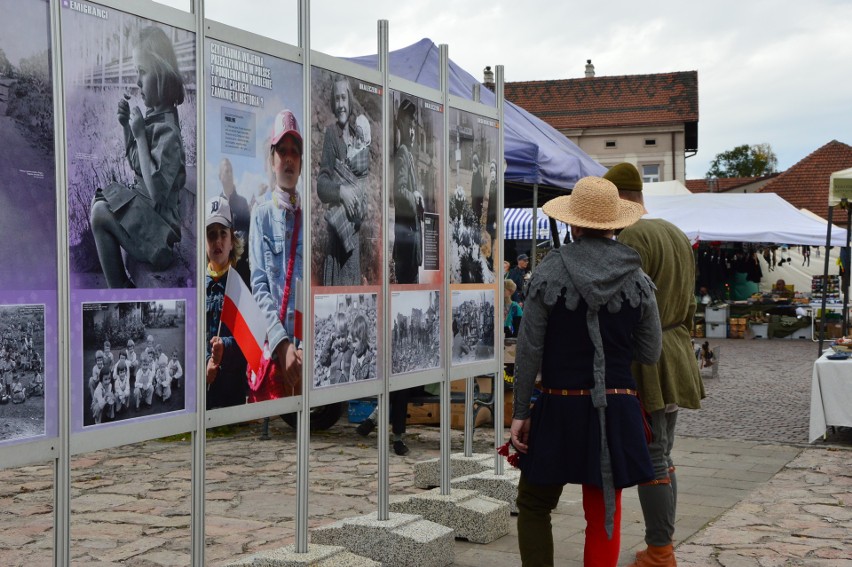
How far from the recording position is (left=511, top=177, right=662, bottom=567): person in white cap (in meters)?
3.82

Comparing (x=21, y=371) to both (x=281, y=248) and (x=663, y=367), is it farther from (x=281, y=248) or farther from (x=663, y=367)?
(x=663, y=367)

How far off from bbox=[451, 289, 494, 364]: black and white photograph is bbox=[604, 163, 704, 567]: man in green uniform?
3.56 ft

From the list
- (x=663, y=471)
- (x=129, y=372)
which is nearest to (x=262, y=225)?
(x=129, y=372)

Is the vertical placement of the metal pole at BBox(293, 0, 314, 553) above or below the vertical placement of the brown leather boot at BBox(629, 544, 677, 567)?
above

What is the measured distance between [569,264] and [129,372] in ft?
5.31

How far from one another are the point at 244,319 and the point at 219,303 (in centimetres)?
16

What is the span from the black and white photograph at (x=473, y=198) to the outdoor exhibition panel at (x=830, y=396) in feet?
14.8

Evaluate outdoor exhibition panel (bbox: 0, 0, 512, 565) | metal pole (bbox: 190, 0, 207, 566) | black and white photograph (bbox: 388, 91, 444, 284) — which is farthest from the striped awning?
metal pole (bbox: 190, 0, 207, 566)

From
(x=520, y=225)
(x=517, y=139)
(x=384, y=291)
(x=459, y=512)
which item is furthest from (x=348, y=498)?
(x=520, y=225)

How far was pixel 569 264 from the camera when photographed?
3.89 m

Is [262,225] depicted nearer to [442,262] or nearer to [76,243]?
[76,243]

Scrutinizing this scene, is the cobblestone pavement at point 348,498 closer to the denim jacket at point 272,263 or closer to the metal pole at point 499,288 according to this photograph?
the metal pole at point 499,288

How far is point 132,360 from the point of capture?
3.38 m

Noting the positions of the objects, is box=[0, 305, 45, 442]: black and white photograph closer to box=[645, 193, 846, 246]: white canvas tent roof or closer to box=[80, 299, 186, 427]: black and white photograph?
box=[80, 299, 186, 427]: black and white photograph
